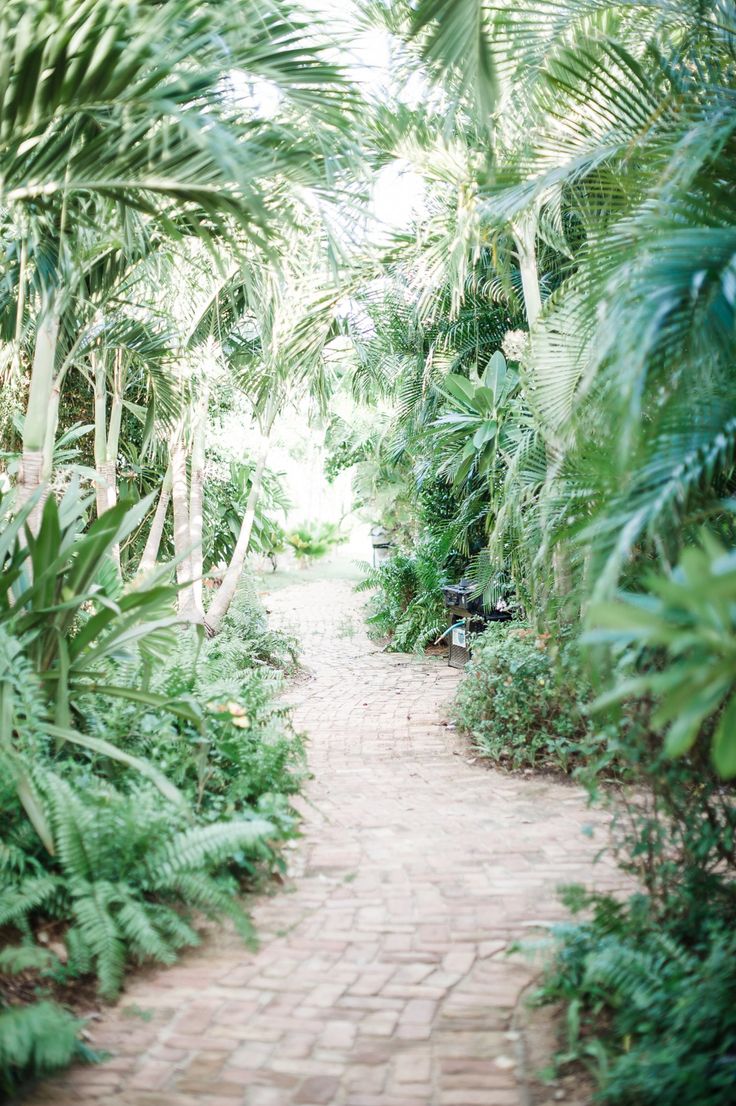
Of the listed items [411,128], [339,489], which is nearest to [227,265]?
[411,128]

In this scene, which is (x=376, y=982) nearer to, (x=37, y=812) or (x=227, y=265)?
(x=37, y=812)

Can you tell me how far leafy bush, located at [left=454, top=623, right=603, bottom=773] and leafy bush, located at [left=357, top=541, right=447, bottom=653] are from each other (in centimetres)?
400

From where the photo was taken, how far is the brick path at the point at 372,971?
7.64 feet

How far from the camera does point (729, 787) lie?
299 cm

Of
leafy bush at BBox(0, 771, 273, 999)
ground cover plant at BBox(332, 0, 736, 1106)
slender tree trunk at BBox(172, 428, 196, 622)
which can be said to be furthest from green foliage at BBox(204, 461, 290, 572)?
leafy bush at BBox(0, 771, 273, 999)

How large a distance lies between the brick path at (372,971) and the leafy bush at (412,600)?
4.87 meters

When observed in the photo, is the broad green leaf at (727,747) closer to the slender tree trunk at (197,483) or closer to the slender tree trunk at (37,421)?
the slender tree trunk at (37,421)

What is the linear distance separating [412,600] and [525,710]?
5.65 m

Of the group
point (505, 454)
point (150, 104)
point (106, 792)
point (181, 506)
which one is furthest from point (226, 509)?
point (150, 104)

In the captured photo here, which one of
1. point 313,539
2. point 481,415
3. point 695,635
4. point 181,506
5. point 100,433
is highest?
point 695,635

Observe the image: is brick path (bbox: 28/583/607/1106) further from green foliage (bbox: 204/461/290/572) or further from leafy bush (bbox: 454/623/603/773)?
green foliage (bbox: 204/461/290/572)

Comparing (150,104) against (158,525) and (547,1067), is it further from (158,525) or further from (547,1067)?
(158,525)

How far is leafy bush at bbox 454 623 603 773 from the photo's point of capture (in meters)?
5.23

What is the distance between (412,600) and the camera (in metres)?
11.1
